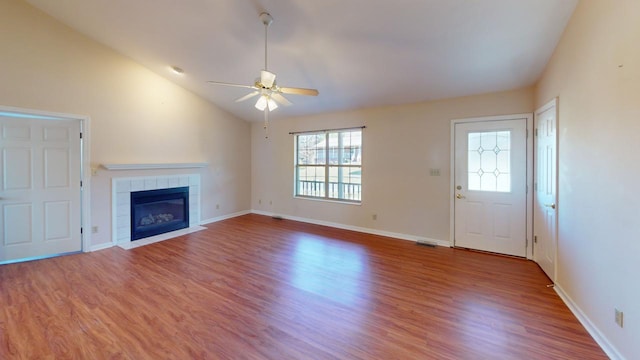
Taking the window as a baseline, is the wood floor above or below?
below

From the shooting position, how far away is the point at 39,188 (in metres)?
3.73

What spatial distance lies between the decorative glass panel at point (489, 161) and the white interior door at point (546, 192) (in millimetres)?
387

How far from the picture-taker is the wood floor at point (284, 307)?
1971 millimetres

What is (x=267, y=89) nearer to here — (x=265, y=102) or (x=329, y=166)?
(x=265, y=102)

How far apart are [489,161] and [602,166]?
79.4 inches

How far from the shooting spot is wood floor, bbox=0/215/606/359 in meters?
1.97

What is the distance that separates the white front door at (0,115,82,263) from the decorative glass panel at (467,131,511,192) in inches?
243

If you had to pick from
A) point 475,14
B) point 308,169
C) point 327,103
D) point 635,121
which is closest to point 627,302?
point 635,121

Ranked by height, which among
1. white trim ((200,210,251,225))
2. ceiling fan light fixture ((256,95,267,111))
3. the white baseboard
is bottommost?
the white baseboard

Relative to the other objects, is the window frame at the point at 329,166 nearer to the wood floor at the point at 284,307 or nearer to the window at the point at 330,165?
the window at the point at 330,165

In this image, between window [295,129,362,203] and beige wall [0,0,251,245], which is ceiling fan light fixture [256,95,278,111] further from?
beige wall [0,0,251,245]

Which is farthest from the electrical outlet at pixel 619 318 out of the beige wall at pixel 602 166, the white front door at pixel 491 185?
the white front door at pixel 491 185

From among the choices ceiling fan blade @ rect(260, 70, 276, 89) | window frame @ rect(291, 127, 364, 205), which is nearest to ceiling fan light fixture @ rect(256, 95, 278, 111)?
ceiling fan blade @ rect(260, 70, 276, 89)

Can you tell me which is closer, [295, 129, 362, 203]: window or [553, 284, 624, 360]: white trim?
[553, 284, 624, 360]: white trim
